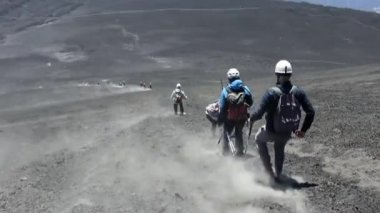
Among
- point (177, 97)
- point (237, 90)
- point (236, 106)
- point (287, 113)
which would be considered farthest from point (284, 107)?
point (177, 97)

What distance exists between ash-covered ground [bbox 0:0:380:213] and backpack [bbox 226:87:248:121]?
2.59 ft

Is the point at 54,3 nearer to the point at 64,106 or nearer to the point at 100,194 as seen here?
the point at 64,106

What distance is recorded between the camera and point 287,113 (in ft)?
30.7

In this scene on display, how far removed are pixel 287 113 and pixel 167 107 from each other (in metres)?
16.3

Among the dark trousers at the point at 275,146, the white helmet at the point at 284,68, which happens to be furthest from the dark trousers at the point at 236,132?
the white helmet at the point at 284,68

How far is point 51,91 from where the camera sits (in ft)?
134

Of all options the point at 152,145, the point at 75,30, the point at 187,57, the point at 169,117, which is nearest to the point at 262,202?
the point at 152,145

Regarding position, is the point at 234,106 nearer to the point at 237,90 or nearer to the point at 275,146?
the point at 237,90

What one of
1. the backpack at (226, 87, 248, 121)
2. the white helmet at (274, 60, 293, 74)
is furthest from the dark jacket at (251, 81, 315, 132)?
the backpack at (226, 87, 248, 121)

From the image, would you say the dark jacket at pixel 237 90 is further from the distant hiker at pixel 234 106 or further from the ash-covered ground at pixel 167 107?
the ash-covered ground at pixel 167 107

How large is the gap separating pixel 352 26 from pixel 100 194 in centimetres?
5806

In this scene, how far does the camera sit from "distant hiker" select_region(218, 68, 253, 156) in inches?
458

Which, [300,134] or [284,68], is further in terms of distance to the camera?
[300,134]

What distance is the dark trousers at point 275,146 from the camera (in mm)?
9734
